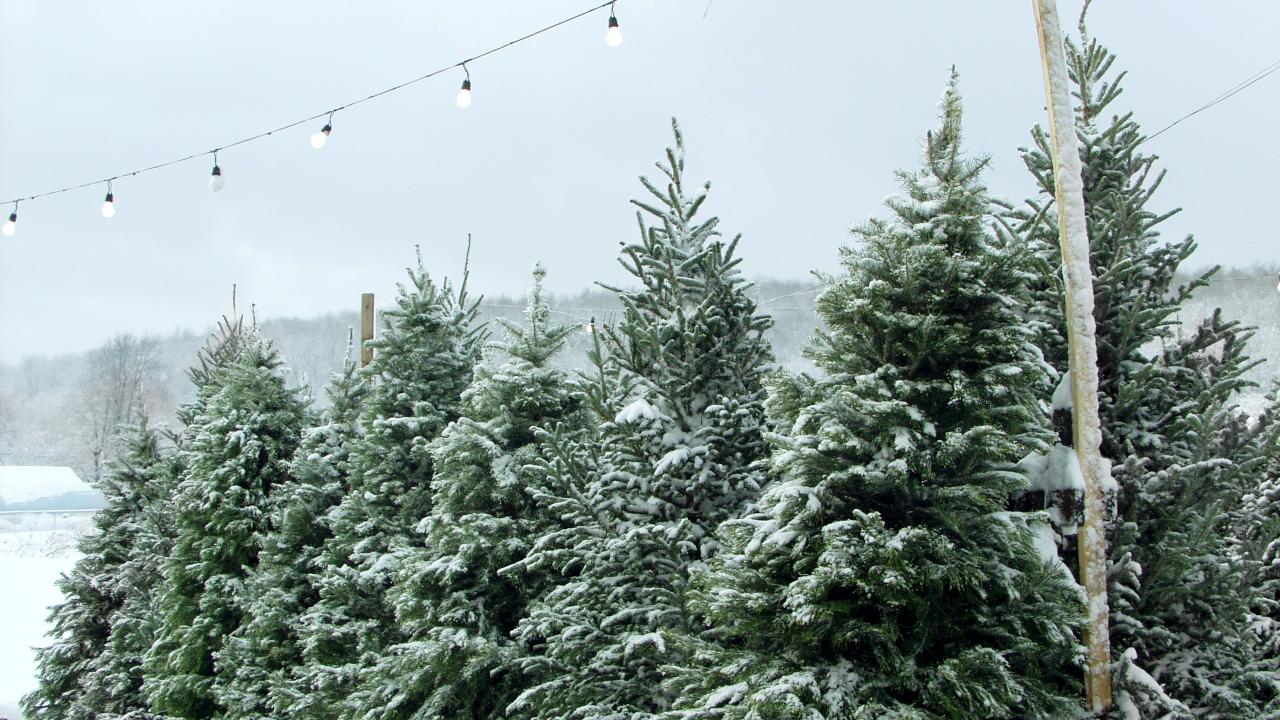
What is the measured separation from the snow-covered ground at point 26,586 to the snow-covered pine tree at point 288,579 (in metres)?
12.5

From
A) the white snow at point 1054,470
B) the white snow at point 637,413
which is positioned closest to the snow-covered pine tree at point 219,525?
the white snow at point 637,413

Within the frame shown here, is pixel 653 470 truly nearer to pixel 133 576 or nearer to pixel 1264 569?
→ pixel 1264 569

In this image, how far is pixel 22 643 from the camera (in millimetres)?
26219

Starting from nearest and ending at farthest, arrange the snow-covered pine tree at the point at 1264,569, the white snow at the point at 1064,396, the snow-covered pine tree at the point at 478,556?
the white snow at the point at 1064,396 < the snow-covered pine tree at the point at 1264,569 < the snow-covered pine tree at the point at 478,556

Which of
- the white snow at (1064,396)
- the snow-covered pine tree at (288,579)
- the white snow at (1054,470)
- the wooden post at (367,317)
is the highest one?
the wooden post at (367,317)

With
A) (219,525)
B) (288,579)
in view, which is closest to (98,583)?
(219,525)

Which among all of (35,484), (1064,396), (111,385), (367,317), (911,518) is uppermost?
(111,385)

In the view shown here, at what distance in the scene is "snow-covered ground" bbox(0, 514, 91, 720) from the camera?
23.4 meters

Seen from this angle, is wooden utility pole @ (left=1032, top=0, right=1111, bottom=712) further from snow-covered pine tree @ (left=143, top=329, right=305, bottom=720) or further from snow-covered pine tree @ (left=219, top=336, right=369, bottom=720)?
snow-covered pine tree @ (left=143, top=329, right=305, bottom=720)

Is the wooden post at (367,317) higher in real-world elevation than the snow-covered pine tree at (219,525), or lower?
higher

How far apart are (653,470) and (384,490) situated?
11.0 ft

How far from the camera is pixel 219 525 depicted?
412 inches

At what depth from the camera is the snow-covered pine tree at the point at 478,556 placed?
20.5 ft

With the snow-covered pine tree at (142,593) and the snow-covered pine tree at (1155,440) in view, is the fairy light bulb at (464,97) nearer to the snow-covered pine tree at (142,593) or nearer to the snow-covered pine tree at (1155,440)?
the snow-covered pine tree at (1155,440)
